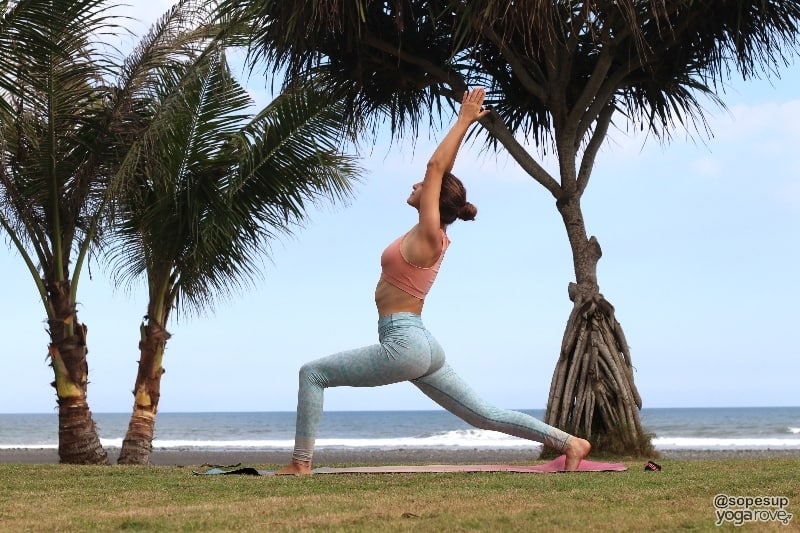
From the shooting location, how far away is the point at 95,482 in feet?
20.1

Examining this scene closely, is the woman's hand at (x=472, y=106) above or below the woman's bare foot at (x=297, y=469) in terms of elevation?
above

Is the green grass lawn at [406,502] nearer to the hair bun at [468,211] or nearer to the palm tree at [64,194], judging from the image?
the hair bun at [468,211]

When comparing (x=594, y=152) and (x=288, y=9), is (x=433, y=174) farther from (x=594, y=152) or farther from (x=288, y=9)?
(x=594, y=152)

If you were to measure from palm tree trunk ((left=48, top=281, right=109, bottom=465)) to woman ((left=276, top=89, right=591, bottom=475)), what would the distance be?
6.14 m

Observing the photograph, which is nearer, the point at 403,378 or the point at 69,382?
the point at 403,378

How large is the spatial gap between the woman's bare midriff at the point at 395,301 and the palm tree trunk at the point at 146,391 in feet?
23.7

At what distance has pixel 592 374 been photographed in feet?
32.9

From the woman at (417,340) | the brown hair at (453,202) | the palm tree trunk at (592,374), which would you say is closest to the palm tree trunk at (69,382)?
the palm tree trunk at (592,374)

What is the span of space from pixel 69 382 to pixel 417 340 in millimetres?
6880

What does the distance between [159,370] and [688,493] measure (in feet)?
28.5

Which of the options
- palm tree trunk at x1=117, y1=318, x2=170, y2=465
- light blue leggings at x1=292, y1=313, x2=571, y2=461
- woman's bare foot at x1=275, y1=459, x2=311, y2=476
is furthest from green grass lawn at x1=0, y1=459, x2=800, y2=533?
palm tree trunk at x1=117, y1=318, x2=170, y2=465

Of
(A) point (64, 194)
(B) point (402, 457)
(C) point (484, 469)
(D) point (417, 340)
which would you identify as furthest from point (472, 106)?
(B) point (402, 457)

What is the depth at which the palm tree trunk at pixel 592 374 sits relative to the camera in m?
9.94

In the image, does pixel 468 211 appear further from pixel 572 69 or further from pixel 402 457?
pixel 402 457
